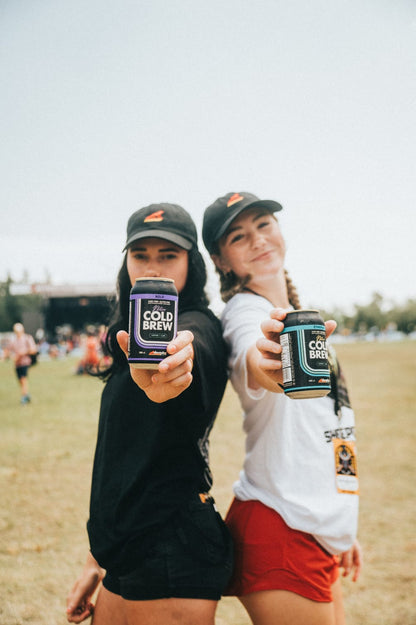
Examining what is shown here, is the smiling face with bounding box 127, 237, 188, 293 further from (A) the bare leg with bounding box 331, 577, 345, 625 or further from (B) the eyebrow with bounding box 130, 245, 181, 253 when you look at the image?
(A) the bare leg with bounding box 331, 577, 345, 625

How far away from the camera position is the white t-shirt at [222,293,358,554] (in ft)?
5.57

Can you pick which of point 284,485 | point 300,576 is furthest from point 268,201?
Result: point 300,576

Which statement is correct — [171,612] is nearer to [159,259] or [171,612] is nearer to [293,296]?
[159,259]

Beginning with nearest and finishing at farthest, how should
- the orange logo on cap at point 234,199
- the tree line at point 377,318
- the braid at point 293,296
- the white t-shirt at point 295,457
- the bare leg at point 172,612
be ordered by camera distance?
the bare leg at point 172,612 → the white t-shirt at point 295,457 → the orange logo on cap at point 234,199 → the braid at point 293,296 → the tree line at point 377,318

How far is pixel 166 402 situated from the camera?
1.55 meters

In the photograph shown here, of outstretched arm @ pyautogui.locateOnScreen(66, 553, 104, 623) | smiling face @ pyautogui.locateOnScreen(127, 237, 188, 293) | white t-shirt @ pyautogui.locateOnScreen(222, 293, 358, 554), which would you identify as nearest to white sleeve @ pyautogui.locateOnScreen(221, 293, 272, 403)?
white t-shirt @ pyautogui.locateOnScreen(222, 293, 358, 554)

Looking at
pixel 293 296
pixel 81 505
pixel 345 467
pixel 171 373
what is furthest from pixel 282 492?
pixel 81 505

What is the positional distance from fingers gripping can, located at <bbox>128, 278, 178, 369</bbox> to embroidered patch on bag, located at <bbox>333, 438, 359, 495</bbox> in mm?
883

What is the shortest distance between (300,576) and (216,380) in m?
0.76

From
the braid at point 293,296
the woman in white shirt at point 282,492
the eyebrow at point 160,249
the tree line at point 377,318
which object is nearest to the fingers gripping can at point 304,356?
the woman in white shirt at point 282,492

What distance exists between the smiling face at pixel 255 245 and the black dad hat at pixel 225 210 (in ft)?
0.18

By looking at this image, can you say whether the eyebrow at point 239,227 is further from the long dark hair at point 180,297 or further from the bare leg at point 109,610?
the bare leg at point 109,610

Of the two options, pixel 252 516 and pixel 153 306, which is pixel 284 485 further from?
pixel 153 306

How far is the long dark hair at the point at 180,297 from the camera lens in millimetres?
1881
